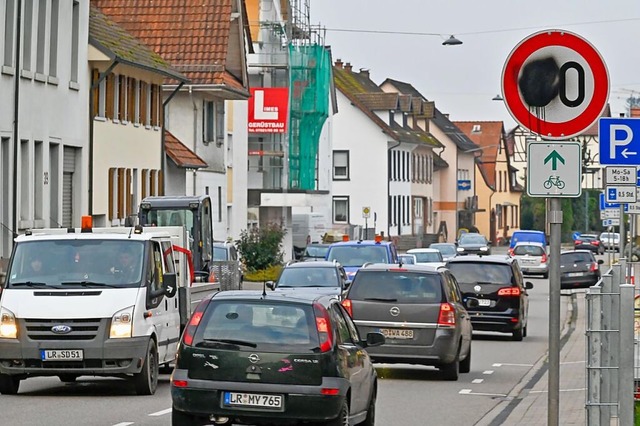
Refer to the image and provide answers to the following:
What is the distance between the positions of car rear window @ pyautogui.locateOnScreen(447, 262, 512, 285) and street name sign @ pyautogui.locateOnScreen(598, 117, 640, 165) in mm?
13283

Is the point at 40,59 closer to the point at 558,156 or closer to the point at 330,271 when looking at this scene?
the point at 330,271

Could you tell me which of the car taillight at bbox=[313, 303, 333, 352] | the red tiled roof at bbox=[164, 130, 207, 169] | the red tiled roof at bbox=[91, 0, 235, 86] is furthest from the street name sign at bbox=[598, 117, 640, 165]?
the red tiled roof at bbox=[91, 0, 235, 86]

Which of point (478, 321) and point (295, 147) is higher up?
point (295, 147)

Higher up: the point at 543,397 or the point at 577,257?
the point at 577,257

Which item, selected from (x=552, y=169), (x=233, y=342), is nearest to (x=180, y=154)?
(x=233, y=342)

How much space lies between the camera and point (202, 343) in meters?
12.6

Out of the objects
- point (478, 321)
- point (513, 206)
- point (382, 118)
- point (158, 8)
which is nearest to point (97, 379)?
point (478, 321)

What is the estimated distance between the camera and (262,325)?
1268 centimetres

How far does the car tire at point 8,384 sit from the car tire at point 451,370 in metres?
6.16

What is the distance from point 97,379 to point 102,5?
123 feet

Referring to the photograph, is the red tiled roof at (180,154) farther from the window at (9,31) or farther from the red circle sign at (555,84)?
the red circle sign at (555,84)

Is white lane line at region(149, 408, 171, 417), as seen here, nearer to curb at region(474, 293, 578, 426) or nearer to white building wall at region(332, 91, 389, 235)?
curb at region(474, 293, 578, 426)

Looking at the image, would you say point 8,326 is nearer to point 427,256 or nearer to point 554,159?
point 554,159

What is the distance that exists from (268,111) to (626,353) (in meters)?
59.0
